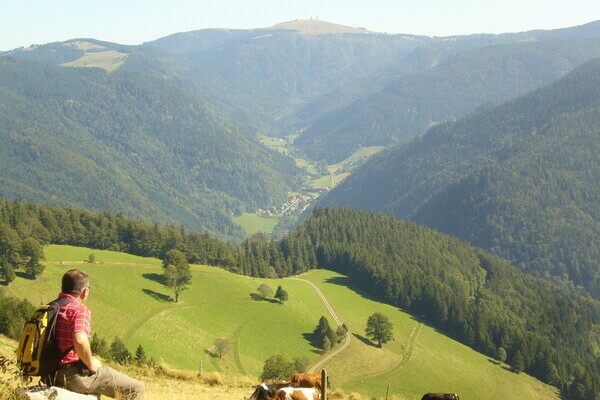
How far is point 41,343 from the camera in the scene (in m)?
13.5

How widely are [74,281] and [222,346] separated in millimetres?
86987

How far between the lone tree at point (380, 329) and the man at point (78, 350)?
350 ft

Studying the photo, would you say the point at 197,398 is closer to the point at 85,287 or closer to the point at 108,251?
the point at 85,287

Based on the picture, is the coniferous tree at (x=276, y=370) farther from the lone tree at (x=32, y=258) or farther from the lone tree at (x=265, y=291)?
the lone tree at (x=32, y=258)

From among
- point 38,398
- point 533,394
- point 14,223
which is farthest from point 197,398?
point 14,223

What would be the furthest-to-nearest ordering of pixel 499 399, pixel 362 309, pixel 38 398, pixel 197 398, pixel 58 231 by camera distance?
pixel 362 309 → pixel 58 231 → pixel 499 399 → pixel 197 398 → pixel 38 398

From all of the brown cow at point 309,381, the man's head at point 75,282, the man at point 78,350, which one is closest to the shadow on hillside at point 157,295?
the brown cow at point 309,381

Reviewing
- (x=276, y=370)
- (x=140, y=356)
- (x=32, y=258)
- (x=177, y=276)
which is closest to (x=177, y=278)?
(x=177, y=276)

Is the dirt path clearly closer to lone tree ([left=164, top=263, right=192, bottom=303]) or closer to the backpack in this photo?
lone tree ([left=164, top=263, right=192, bottom=303])

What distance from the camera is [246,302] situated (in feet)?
405

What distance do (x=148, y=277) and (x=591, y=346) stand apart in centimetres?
14253

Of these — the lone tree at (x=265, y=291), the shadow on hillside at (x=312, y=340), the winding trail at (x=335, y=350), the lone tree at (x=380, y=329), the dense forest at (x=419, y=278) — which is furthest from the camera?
the lone tree at (x=265, y=291)

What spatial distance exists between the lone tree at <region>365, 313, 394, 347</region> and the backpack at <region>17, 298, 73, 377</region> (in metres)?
108

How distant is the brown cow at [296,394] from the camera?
661 inches
